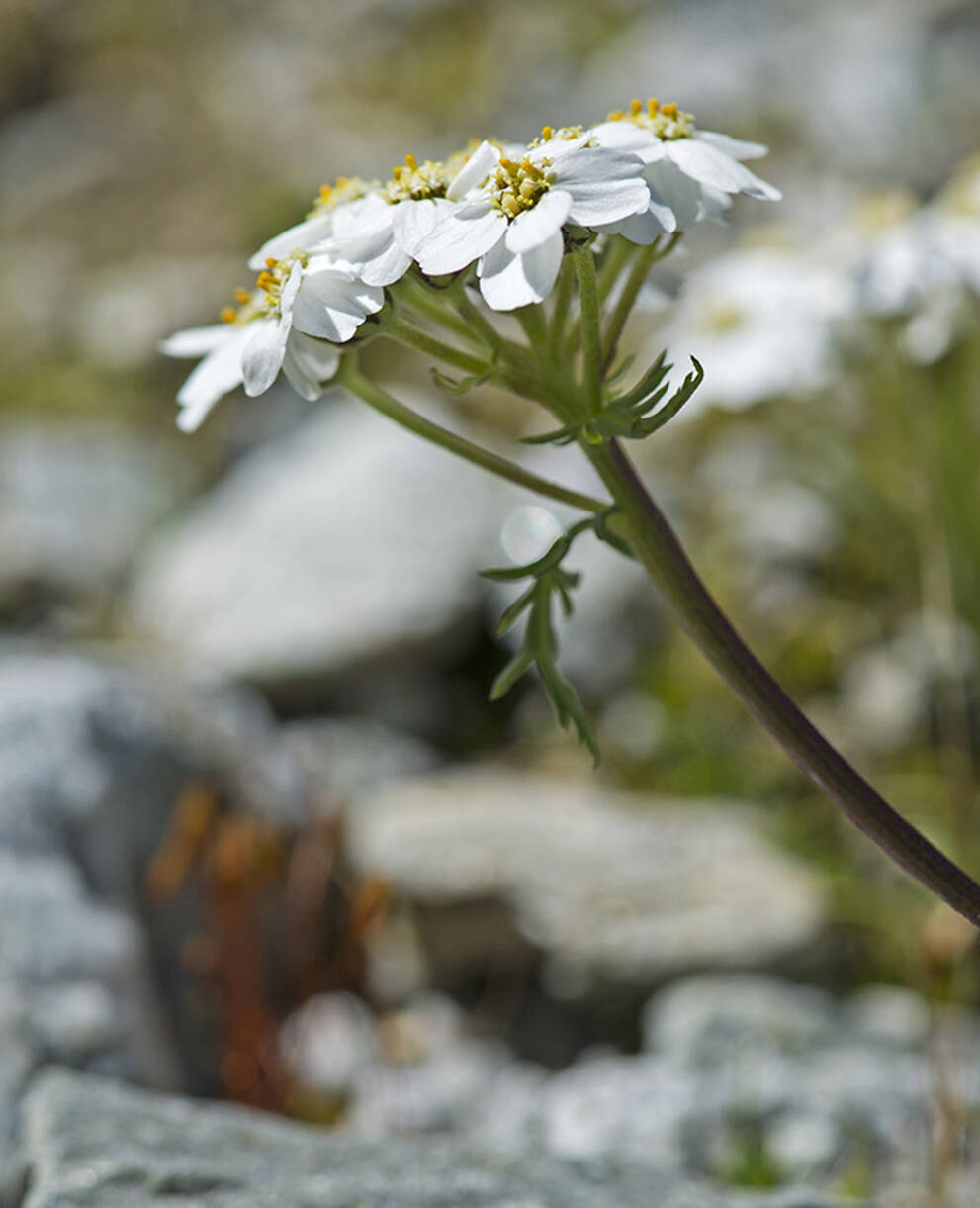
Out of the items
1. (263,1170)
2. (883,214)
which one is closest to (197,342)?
(263,1170)

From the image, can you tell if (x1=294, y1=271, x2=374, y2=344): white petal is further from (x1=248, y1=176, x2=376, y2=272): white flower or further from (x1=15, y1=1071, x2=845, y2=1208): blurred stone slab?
(x1=15, y1=1071, x2=845, y2=1208): blurred stone slab

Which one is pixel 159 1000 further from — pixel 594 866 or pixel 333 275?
pixel 333 275

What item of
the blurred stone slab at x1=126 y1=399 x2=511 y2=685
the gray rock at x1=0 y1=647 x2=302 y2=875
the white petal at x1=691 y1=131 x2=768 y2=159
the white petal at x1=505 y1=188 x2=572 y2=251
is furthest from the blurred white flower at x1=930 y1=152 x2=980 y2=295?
the blurred stone slab at x1=126 y1=399 x2=511 y2=685

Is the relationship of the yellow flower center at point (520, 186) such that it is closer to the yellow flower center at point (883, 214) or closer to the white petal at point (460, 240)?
the white petal at point (460, 240)

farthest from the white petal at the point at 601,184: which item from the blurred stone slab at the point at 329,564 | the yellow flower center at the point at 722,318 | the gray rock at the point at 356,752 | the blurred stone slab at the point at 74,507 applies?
the blurred stone slab at the point at 74,507

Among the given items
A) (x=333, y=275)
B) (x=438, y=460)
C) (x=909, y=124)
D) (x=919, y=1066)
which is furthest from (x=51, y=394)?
(x=333, y=275)
